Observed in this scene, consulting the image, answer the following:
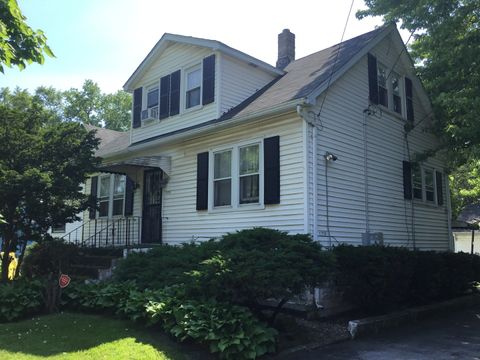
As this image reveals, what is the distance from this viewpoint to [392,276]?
909 cm

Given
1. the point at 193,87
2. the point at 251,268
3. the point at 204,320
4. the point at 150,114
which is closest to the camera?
the point at 204,320

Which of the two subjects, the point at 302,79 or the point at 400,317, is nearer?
the point at 400,317

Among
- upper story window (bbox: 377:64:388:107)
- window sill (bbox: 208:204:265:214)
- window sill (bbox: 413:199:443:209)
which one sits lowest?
window sill (bbox: 208:204:265:214)

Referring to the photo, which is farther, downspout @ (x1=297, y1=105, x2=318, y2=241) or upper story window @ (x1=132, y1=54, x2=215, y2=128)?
upper story window @ (x1=132, y1=54, x2=215, y2=128)

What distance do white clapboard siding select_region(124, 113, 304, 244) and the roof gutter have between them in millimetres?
264

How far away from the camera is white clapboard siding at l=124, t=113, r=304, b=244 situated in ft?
32.9

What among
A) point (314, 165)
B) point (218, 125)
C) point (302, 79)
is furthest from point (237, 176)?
point (302, 79)

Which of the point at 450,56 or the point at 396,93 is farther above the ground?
the point at 450,56

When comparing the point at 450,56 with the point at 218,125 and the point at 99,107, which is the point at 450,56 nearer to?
the point at 218,125

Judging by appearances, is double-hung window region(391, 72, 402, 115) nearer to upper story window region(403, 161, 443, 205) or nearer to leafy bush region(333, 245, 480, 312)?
upper story window region(403, 161, 443, 205)

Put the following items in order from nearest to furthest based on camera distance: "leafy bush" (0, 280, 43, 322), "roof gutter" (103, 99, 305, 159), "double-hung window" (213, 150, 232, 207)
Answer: "leafy bush" (0, 280, 43, 322)
"roof gutter" (103, 99, 305, 159)
"double-hung window" (213, 150, 232, 207)

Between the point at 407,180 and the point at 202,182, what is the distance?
19.2ft

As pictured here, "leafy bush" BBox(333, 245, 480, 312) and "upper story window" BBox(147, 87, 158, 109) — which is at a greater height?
"upper story window" BBox(147, 87, 158, 109)

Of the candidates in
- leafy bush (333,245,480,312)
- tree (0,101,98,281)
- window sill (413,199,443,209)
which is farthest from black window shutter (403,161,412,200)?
tree (0,101,98,281)
